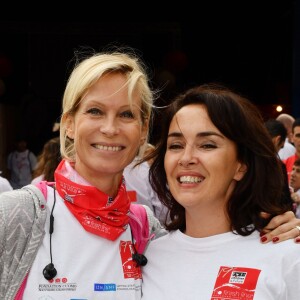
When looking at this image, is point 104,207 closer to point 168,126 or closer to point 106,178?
point 106,178

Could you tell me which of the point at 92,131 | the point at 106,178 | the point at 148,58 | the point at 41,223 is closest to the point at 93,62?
the point at 92,131

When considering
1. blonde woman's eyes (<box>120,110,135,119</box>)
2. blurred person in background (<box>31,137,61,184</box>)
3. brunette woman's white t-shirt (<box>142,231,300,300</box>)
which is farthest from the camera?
blurred person in background (<box>31,137,61,184</box>)

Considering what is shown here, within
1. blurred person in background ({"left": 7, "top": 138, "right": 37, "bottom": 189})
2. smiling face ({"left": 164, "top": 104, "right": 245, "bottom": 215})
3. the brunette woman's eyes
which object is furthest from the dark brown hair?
blurred person in background ({"left": 7, "top": 138, "right": 37, "bottom": 189})

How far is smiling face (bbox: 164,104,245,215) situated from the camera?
6.58 feet

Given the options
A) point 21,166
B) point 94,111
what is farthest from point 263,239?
point 21,166

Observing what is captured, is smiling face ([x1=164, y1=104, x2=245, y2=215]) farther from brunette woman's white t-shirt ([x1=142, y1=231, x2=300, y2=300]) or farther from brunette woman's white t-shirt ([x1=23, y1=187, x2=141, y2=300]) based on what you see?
brunette woman's white t-shirt ([x1=23, y1=187, x2=141, y2=300])

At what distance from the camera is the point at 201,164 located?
2.01 meters

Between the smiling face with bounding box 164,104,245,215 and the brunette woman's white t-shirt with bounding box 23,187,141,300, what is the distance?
1.05ft

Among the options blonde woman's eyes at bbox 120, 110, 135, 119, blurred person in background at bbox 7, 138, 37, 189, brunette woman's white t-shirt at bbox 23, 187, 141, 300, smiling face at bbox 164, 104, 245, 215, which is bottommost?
blurred person in background at bbox 7, 138, 37, 189

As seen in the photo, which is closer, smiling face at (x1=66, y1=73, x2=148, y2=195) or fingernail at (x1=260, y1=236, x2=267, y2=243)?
fingernail at (x1=260, y1=236, x2=267, y2=243)

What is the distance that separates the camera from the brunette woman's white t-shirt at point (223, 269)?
1.84 meters

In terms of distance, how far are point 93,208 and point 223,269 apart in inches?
20.3

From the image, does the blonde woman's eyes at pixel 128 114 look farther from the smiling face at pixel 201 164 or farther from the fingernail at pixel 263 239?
the fingernail at pixel 263 239

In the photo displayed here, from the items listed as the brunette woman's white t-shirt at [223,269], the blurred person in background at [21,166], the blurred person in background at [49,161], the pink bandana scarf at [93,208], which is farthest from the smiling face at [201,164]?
the blurred person in background at [21,166]
